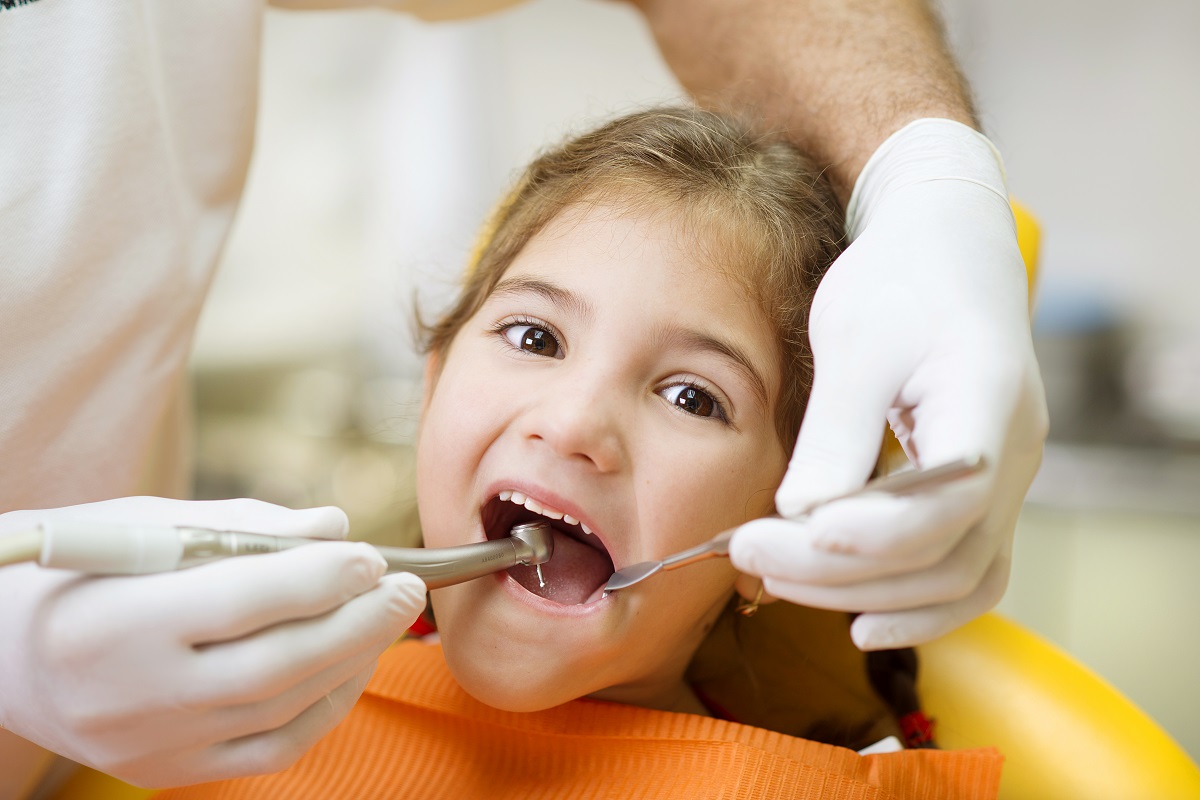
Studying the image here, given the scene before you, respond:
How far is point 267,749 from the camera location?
28.4 inches

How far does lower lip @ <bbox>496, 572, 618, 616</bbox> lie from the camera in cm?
88

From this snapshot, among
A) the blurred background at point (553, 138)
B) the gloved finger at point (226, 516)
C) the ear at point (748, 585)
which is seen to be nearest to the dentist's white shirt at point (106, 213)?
the gloved finger at point (226, 516)

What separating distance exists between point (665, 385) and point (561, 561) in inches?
8.5

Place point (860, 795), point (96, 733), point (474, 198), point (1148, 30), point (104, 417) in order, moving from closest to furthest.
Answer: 1. point (96, 733)
2. point (860, 795)
3. point (104, 417)
4. point (1148, 30)
5. point (474, 198)

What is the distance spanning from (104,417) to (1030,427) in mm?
919

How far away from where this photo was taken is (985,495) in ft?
2.39

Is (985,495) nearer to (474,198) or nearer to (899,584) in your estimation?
(899,584)

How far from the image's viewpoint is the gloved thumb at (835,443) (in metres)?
0.74

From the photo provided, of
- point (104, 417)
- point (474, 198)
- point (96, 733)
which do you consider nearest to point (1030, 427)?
point (96, 733)

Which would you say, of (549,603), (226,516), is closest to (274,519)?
(226,516)

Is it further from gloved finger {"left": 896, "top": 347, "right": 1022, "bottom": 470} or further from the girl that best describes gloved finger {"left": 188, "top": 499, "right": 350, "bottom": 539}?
gloved finger {"left": 896, "top": 347, "right": 1022, "bottom": 470}

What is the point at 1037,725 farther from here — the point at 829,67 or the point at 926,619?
the point at 829,67

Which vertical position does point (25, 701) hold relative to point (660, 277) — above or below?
below

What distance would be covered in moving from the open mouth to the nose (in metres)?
0.09
